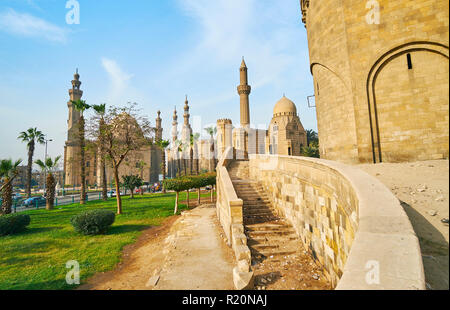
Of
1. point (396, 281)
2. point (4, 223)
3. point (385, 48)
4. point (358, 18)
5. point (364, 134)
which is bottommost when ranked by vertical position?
point (4, 223)

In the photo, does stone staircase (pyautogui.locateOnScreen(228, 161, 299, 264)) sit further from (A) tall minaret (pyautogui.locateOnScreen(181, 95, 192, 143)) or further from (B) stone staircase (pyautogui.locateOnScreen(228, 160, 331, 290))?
(A) tall minaret (pyautogui.locateOnScreen(181, 95, 192, 143))

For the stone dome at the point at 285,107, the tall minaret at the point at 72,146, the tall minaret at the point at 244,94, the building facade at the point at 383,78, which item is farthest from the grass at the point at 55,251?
the tall minaret at the point at 72,146

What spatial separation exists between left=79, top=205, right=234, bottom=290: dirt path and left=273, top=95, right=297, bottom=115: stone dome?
33797mm

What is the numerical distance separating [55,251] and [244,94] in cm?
3370

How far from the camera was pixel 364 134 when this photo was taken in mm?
9336

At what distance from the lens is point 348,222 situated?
13.9 ft

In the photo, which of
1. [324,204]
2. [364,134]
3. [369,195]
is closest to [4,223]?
[324,204]

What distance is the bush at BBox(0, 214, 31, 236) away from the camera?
11.1 metres

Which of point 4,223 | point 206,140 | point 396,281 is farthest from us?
point 206,140

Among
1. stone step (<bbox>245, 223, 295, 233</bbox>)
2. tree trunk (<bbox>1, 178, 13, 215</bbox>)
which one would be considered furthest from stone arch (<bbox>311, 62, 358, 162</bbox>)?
tree trunk (<bbox>1, 178, 13, 215</bbox>)

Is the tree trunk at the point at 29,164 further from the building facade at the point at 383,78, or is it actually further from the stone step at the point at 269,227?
the building facade at the point at 383,78

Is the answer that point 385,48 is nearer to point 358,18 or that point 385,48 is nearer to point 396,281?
point 358,18
